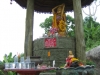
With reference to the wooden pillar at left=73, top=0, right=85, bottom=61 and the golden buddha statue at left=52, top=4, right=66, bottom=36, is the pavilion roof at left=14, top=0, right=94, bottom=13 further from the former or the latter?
the wooden pillar at left=73, top=0, right=85, bottom=61

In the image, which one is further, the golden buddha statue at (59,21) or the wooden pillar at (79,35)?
the golden buddha statue at (59,21)

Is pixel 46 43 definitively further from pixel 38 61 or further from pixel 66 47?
pixel 38 61

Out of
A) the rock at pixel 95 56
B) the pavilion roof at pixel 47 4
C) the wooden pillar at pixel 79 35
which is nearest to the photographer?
the rock at pixel 95 56

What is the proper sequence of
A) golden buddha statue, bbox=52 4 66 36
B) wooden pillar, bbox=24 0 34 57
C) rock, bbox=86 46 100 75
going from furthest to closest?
golden buddha statue, bbox=52 4 66 36
wooden pillar, bbox=24 0 34 57
rock, bbox=86 46 100 75

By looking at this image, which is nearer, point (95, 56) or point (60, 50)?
point (95, 56)

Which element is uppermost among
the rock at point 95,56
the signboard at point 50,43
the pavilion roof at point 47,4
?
the pavilion roof at point 47,4

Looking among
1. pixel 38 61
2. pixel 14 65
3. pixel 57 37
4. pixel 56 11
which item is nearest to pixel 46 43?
pixel 57 37

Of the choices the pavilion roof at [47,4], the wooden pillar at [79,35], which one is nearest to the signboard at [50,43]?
the wooden pillar at [79,35]

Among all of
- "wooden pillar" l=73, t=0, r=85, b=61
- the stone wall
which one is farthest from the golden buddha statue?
"wooden pillar" l=73, t=0, r=85, b=61

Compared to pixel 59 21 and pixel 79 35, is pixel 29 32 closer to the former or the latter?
pixel 59 21

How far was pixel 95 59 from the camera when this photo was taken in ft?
33.0

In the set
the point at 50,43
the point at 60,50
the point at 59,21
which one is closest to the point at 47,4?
the point at 59,21

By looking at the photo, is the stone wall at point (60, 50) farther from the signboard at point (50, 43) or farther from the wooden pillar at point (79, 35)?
the wooden pillar at point (79, 35)

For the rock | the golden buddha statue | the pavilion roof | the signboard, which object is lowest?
the rock
